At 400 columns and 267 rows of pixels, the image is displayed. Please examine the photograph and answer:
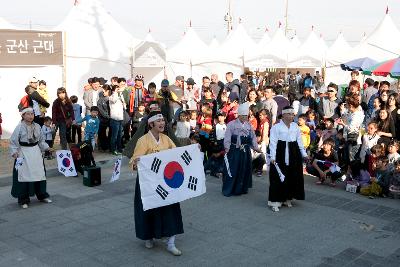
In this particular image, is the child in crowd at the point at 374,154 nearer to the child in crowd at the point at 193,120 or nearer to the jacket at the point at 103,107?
the child in crowd at the point at 193,120

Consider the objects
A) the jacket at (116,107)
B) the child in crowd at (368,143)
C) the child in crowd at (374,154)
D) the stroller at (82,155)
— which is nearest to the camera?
the child in crowd at (374,154)

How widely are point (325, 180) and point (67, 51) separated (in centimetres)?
961

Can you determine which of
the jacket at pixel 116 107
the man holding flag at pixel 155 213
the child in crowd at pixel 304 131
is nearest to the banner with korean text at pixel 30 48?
the jacket at pixel 116 107

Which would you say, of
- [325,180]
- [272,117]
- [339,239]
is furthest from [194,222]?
[272,117]

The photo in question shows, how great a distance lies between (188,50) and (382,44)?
29.3 ft

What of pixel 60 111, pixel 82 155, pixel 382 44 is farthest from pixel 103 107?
pixel 382 44

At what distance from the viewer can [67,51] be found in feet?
49.3

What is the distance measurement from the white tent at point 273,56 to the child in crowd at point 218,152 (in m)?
12.0

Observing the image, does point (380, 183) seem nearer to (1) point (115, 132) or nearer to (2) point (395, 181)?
(2) point (395, 181)

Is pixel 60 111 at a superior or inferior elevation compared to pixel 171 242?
superior

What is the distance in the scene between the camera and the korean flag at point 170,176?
17.7ft

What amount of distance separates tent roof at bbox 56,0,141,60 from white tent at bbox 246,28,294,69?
7.20 meters

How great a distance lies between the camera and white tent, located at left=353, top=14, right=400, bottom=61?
20.8 meters

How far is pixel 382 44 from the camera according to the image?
68.7 ft
